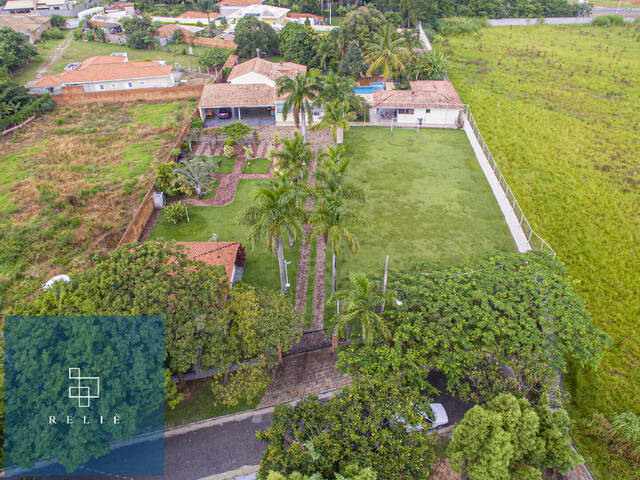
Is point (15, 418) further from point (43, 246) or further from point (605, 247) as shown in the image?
point (605, 247)

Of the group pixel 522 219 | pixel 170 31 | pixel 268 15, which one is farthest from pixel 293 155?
pixel 170 31

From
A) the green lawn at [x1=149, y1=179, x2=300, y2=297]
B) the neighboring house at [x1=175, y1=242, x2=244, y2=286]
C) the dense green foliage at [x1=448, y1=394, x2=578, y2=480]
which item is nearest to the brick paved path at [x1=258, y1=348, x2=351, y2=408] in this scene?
the green lawn at [x1=149, y1=179, x2=300, y2=297]

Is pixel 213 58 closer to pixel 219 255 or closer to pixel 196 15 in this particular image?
pixel 196 15

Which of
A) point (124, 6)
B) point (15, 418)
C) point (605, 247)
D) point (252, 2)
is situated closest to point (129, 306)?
point (15, 418)

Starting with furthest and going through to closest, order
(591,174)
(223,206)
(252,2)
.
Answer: (252,2)
(591,174)
(223,206)

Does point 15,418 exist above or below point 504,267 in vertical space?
below

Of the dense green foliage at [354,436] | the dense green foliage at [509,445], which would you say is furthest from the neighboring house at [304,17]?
the dense green foliage at [509,445]

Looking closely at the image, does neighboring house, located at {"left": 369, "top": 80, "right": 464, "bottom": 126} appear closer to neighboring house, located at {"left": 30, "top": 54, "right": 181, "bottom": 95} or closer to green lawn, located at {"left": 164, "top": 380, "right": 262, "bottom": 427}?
neighboring house, located at {"left": 30, "top": 54, "right": 181, "bottom": 95}
